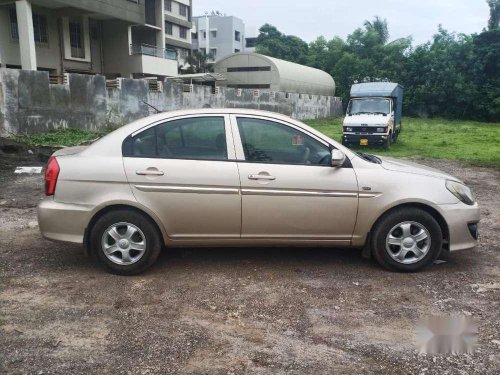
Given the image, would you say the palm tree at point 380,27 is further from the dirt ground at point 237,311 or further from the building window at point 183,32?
the dirt ground at point 237,311

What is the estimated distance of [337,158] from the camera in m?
4.34

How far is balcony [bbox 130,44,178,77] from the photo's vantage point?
92.6 feet

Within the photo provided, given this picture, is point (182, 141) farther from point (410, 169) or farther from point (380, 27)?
point (380, 27)

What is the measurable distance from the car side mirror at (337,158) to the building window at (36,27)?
76.2ft

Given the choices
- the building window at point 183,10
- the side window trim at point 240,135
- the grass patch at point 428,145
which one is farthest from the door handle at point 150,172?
the building window at point 183,10

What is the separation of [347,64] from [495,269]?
40.7 m

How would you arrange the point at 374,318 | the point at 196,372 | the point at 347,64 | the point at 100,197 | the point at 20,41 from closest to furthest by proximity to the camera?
the point at 196,372
the point at 374,318
the point at 100,197
the point at 20,41
the point at 347,64

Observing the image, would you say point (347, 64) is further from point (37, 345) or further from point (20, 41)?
point (37, 345)

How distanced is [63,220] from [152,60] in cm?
2641

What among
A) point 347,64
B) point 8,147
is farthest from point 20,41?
point 347,64

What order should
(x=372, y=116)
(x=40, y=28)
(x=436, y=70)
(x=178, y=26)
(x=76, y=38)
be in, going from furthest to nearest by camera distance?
(x=178, y=26), (x=436, y=70), (x=76, y=38), (x=40, y=28), (x=372, y=116)

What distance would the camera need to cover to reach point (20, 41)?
838 inches

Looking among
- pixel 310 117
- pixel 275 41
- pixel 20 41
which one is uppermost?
pixel 275 41

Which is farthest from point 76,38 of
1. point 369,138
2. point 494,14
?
point 494,14
